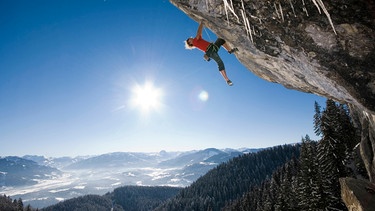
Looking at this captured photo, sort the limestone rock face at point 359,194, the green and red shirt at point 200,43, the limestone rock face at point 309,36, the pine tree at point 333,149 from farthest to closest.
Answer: the pine tree at point 333,149 → the limestone rock face at point 359,194 → the green and red shirt at point 200,43 → the limestone rock face at point 309,36

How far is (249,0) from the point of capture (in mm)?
9406

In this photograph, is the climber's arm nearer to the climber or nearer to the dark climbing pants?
the climber

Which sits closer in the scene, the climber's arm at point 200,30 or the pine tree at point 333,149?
the climber's arm at point 200,30

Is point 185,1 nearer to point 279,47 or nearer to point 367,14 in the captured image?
point 279,47

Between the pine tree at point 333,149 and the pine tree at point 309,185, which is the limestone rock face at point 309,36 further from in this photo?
the pine tree at point 333,149

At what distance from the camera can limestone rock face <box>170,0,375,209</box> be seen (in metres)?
8.34

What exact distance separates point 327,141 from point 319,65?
33218mm

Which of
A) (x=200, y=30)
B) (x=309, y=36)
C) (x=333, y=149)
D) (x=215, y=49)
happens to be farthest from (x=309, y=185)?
(x=309, y=36)

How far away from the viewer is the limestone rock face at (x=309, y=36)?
8.34m

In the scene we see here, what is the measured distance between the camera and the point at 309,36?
30.6 feet

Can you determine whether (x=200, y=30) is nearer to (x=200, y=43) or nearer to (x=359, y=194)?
(x=200, y=43)

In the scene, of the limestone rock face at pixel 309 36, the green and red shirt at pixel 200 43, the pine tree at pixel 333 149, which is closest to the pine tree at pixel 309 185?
the pine tree at pixel 333 149

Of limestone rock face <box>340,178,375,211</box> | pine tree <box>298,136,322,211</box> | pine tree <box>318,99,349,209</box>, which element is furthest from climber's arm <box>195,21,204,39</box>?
pine tree <box>318,99,349,209</box>

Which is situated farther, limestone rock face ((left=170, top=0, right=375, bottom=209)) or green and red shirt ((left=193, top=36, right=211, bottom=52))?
green and red shirt ((left=193, top=36, right=211, bottom=52))
